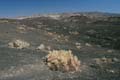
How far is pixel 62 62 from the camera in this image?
51.2ft

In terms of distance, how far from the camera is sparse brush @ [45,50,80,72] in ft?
51.2

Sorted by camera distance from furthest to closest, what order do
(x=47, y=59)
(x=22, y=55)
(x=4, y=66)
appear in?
1. (x=22, y=55)
2. (x=47, y=59)
3. (x=4, y=66)

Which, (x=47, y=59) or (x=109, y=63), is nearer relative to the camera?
(x=47, y=59)

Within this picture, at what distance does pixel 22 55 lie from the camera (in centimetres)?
1875

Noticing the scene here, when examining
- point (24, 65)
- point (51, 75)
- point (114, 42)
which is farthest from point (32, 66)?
point (114, 42)

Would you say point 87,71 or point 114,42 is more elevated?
point 87,71

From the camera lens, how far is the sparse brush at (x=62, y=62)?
15617 mm

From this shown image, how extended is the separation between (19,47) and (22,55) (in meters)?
3.03

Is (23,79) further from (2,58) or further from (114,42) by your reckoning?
(114,42)

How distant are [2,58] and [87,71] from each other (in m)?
4.36

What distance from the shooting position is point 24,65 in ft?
53.2

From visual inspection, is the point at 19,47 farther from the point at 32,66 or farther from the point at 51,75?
the point at 51,75

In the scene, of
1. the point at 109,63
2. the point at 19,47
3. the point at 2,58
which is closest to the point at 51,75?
the point at 2,58

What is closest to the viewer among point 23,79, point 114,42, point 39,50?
point 23,79
